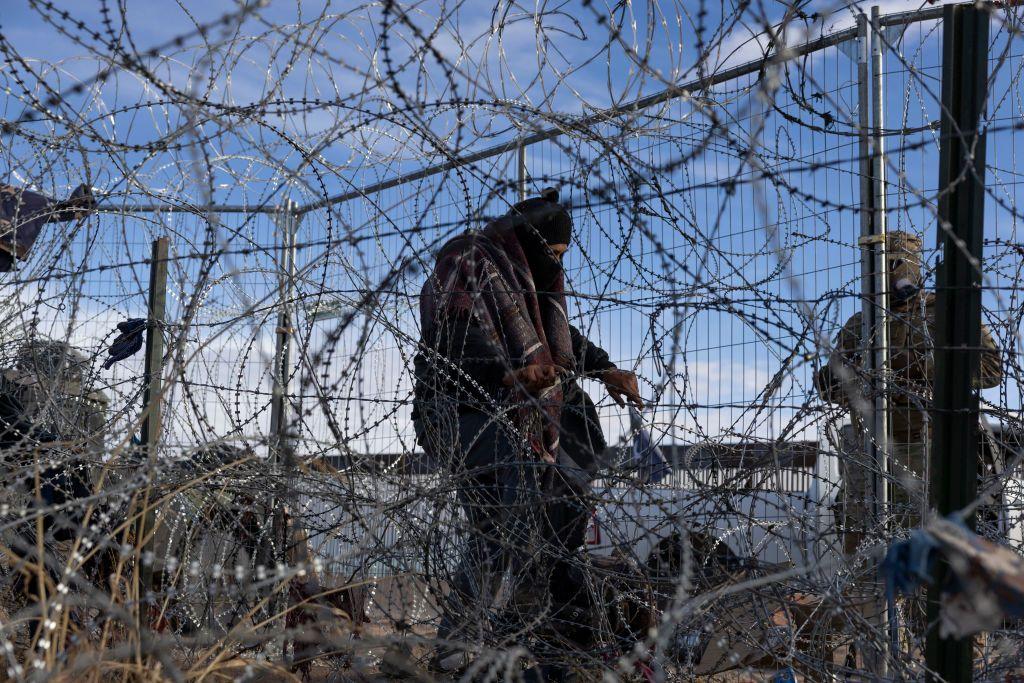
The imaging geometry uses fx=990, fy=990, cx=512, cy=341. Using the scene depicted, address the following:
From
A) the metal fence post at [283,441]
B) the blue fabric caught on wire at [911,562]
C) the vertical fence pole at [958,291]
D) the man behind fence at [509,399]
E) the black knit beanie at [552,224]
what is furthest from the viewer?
the black knit beanie at [552,224]

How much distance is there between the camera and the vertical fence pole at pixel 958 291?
6.66 ft

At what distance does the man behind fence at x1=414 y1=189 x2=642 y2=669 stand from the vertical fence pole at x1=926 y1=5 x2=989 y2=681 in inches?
43.4

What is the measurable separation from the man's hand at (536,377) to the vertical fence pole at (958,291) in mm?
1345

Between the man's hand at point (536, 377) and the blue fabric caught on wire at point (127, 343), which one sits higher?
the blue fabric caught on wire at point (127, 343)

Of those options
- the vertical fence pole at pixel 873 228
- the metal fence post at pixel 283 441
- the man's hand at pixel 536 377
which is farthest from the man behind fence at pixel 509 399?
the vertical fence pole at pixel 873 228

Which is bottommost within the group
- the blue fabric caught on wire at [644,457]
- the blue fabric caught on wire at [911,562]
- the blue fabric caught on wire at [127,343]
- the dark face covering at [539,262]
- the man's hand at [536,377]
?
the blue fabric caught on wire at [911,562]

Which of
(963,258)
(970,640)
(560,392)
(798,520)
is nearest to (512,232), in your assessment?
(560,392)

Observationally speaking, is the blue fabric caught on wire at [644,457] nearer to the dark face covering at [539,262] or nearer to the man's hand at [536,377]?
the man's hand at [536,377]

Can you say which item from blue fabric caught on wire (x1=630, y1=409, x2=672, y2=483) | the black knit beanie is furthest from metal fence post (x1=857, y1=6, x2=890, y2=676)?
the black knit beanie

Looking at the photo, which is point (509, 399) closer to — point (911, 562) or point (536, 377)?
point (536, 377)

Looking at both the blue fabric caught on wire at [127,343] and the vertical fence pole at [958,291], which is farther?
the blue fabric caught on wire at [127,343]

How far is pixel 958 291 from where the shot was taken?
2055mm

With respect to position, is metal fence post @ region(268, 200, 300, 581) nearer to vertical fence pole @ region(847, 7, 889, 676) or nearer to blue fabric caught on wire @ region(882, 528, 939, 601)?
blue fabric caught on wire @ region(882, 528, 939, 601)

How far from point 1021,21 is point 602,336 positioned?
8.47 ft
